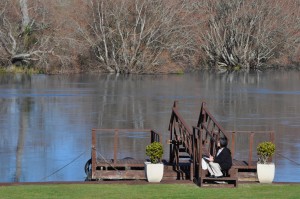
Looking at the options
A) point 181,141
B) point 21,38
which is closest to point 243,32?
point 21,38

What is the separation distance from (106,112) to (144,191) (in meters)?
22.3

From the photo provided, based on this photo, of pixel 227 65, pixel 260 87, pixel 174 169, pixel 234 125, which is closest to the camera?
pixel 174 169

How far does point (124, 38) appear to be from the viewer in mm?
73188

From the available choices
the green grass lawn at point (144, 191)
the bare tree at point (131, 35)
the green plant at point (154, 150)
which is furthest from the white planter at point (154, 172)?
the bare tree at point (131, 35)

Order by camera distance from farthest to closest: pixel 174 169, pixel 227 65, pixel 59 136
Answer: pixel 227 65, pixel 59 136, pixel 174 169

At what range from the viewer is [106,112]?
3666cm

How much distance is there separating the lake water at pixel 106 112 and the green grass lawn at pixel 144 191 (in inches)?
151

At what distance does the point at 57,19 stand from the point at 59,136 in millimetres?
50293

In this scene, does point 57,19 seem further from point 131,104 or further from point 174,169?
point 174,169

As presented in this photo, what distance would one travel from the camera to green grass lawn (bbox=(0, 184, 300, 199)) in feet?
45.3

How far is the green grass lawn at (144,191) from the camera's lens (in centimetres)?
1382

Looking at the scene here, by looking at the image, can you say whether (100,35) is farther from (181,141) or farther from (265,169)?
(265,169)

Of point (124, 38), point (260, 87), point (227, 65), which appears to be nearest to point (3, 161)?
point (260, 87)

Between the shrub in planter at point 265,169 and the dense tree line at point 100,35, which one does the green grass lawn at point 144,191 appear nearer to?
the shrub in planter at point 265,169
